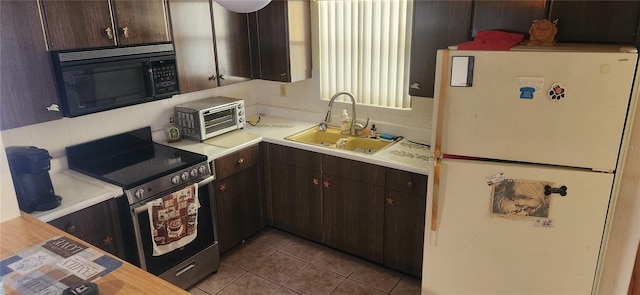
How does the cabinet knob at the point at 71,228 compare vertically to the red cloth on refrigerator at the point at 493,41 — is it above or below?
below

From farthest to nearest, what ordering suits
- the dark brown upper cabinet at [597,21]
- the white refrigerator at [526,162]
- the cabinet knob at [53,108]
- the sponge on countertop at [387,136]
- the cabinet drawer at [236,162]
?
→ 1. the sponge on countertop at [387,136]
2. the cabinet drawer at [236,162]
3. the cabinet knob at [53,108]
4. the dark brown upper cabinet at [597,21]
5. the white refrigerator at [526,162]

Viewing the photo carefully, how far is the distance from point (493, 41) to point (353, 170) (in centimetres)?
123

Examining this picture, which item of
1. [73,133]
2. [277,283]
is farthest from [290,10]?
[277,283]

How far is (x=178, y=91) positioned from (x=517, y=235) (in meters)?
2.17

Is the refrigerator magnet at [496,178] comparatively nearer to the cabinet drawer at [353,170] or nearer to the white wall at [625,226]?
the white wall at [625,226]

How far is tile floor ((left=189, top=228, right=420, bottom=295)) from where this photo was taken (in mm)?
2869

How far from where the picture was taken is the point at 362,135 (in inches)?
130

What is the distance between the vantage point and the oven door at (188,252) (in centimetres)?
250

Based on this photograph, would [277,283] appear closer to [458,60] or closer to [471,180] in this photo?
[471,180]

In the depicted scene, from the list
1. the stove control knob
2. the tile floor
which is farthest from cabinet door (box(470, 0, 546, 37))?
the stove control knob

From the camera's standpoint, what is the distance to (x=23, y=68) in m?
2.13

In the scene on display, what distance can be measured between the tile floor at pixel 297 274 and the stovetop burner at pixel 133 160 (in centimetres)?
75

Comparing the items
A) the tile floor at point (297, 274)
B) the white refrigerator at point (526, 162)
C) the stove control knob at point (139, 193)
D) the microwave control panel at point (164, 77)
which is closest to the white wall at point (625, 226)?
the white refrigerator at point (526, 162)

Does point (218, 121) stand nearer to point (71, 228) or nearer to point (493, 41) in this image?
point (71, 228)
